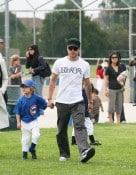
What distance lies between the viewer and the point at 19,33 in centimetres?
3092

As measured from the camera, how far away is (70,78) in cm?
1097

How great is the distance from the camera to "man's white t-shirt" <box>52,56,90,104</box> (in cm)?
1097

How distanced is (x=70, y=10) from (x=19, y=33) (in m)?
2.48

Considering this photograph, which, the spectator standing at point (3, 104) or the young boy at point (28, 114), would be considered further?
the spectator standing at point (3, 104)

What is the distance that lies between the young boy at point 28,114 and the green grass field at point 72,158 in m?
0.24

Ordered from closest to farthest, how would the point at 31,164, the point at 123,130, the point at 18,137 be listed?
the point at 31,164 < the point at 18,137 < the point at 123,130

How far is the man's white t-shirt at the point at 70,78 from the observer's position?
432 inches

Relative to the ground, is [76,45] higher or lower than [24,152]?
higher

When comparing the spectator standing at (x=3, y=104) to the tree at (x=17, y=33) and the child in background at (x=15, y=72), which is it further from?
the tree at (x=17, y=33)

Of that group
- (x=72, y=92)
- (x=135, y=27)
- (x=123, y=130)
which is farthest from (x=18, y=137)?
(x=135, y=27)

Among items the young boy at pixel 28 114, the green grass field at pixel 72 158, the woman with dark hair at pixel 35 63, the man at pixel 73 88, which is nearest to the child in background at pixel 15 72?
the woman with dark hair at pixel 35 63

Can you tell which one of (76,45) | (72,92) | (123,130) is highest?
(76,45)

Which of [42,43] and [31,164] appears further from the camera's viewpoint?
[42,43]

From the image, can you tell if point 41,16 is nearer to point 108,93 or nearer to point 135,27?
point 135,27
